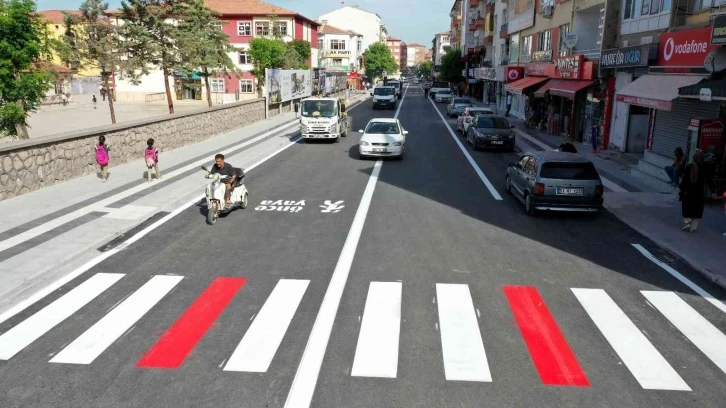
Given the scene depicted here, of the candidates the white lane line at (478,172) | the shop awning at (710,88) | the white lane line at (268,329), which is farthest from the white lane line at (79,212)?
the shop awning at (710,88)

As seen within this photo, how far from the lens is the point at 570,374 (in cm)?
644

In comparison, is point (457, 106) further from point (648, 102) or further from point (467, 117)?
point (648, 102)

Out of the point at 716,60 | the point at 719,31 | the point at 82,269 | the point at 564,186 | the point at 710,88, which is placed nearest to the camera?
the point at 82,269

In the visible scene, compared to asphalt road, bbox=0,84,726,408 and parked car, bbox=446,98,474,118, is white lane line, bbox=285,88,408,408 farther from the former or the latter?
parked car, bbox=446,98,474,118

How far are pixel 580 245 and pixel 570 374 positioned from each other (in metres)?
5.84

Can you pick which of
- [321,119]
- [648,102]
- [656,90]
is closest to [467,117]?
[321,119]

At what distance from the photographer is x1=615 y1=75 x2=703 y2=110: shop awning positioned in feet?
55.6

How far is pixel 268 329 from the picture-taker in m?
7.51

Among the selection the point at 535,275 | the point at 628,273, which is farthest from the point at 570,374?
the point at 628,273

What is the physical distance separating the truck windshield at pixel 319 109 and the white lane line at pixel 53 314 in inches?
783

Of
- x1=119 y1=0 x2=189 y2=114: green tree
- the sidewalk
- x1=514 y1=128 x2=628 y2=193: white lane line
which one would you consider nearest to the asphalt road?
the sidewalk

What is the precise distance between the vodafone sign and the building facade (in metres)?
53.3

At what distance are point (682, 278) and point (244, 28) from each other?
69.3 meters

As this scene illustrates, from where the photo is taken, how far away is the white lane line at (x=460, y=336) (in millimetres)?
6438
